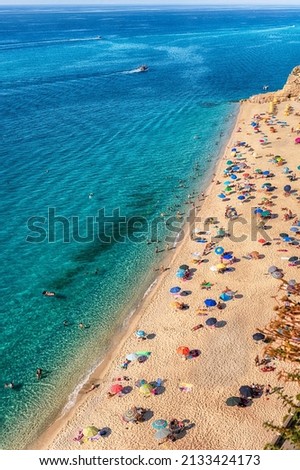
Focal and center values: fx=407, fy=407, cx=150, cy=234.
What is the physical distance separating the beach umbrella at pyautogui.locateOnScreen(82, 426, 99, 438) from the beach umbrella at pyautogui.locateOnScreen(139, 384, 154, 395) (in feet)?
11.8

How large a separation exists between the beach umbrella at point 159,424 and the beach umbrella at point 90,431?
3351 millimetres

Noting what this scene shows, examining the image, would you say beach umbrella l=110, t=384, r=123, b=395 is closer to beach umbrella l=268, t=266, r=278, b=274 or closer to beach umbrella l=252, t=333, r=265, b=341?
beach umbrella l=252, t=333, r=265, b=341

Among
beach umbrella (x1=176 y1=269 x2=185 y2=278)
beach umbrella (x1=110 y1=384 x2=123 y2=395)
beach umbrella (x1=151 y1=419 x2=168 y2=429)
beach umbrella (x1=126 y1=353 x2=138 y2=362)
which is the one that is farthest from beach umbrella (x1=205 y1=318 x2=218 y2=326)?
beach umbrella (x1=151 y1=419 x2=168 y2=429)

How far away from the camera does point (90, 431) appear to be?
77.5ft

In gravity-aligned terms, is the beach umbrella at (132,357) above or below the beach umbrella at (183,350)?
below

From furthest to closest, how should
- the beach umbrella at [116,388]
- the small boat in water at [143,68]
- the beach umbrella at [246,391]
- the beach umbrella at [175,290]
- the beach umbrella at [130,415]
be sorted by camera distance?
1. the small boat in water at [143,68]
2. the beach umbrella at [175,290]
3. the beach umbrella at [116,388]
4. the beach umbrella at [246,391]
5. the beach umbrella at [130,415]

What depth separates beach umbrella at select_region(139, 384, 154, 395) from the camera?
2565cm

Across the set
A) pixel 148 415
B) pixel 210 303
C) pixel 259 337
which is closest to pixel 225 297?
pixel 210 303

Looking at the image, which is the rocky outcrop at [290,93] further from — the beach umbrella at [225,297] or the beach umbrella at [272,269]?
the beach umbrella at [225,297]

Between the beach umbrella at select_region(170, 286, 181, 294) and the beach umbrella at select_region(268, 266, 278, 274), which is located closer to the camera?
the beach umbrella at select_region(170, 286, 181, 294)

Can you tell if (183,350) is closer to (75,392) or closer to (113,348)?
(113,348)

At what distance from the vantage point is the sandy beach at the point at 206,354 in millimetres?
23469

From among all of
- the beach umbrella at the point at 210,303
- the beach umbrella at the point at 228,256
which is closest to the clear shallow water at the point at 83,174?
the beach umbrella at the point at 210,303

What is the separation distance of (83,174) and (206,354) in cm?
3544
